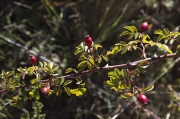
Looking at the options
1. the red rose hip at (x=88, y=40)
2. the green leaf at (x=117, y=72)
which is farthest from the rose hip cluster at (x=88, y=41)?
the green leaf at (x=117, y=72)

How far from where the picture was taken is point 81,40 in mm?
2084

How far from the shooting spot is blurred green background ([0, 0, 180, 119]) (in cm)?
195

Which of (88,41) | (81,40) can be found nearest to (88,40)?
(88,41)

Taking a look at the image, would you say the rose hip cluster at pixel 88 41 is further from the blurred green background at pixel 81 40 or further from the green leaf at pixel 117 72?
the blurred green background at pixel 81 40

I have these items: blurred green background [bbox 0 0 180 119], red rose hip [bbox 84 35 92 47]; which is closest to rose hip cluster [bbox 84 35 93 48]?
red rose hip [bbox 84 35 92 47]

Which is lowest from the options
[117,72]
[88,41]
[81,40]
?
[117,72]

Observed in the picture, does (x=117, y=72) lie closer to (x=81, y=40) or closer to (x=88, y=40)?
(x=88, y=40)

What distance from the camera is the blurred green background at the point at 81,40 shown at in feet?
6.39

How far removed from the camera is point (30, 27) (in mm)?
2145

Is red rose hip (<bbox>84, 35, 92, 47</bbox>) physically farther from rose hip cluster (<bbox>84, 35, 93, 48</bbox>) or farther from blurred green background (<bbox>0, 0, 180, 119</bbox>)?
blurred green background (<bbox>0, 0, 180, 119</bbox>)

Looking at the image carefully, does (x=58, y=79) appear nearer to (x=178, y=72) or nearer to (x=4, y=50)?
(x=4, y=50)

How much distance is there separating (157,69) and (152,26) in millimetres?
321

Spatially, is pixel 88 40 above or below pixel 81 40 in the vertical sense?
below

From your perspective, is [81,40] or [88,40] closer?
[88,40]
